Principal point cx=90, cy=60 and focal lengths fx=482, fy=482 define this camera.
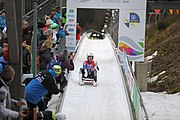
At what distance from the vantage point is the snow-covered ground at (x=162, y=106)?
1456 cm

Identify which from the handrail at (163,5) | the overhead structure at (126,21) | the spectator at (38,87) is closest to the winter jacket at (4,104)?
the spectator at (38,87)

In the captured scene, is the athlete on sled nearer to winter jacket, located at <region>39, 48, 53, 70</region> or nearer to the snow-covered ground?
the snow-covered ground

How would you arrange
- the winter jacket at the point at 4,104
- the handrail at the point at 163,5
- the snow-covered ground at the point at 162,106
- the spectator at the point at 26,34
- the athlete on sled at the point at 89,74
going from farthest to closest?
the handrail at the point at 163,5 < the snow-covered ground at the point at 162,106 < the athlete on sled at the point at 89,74 < the spectator at the point at 26,34 < the winter jacket at the point at 4,104

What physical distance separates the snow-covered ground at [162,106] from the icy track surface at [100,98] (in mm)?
1631

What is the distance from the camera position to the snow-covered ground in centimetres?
1456

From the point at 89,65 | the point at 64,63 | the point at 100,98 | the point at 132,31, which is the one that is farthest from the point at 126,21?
the point at 64,63

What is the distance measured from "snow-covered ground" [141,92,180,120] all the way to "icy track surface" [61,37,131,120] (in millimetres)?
1631

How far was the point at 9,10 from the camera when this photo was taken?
5906 mm

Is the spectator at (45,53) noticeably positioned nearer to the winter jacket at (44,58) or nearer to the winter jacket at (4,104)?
the winter jacket at (44,58)

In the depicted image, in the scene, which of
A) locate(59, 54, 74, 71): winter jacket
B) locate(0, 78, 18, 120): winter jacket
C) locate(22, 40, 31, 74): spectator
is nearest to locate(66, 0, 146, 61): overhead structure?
locate(59, 54, 74, 71): winter jacket

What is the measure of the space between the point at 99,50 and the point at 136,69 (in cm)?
260

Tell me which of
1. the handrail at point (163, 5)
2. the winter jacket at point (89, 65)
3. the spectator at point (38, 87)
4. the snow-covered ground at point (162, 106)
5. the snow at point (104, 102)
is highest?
the handrail at point (163, 5)

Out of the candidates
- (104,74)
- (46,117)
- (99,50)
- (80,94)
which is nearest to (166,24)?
(99,50)

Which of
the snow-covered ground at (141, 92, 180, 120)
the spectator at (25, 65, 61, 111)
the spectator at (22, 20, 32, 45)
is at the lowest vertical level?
the snow-covered ground at (141, 92, 180, 120)
